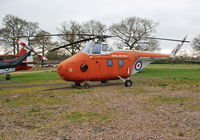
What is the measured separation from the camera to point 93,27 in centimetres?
4806

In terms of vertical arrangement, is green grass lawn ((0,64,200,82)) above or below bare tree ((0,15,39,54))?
below

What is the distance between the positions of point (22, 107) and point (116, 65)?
8.40 meters

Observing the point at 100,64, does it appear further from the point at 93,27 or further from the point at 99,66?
the point at 93,27

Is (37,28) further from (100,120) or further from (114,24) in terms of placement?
(100,120)

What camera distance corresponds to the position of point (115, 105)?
7613 mm

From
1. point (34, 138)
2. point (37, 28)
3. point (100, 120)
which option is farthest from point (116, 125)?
point (37, 28)

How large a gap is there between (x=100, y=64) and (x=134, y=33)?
21.7m

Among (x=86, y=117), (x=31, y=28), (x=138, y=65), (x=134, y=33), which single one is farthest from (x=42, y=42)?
(x=86, y=117)

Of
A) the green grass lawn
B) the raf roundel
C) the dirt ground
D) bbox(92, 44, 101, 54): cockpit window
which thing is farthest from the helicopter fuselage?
the green grass lawn

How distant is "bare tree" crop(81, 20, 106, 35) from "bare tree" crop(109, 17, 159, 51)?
9909 millimetres

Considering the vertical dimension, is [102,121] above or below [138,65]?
below

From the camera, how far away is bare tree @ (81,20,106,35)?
46.9m

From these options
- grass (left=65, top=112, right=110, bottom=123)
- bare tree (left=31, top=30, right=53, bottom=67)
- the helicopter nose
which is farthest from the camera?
bare tree (left=31, top=30, right=53, bottom=67)

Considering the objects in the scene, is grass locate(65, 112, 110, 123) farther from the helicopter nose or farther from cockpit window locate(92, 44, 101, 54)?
cockpit window locate(92, 44, 101, 54)
